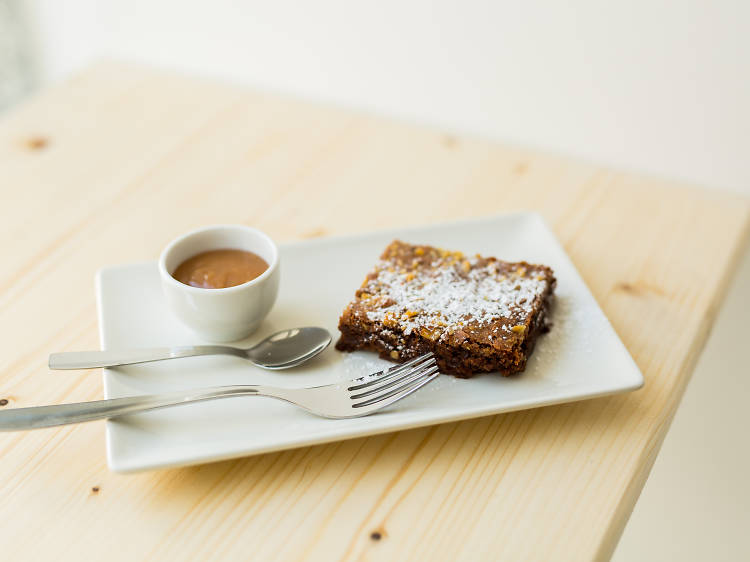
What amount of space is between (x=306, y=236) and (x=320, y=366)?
16.6 inches

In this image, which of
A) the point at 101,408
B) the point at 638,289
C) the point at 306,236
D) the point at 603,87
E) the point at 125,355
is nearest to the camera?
the point at 101,408

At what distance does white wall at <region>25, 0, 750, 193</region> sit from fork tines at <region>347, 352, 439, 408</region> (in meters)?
0.95

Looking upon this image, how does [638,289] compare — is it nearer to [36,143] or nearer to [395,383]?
[395,383]

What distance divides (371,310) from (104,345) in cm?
41

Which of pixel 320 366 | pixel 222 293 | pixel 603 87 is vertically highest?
pixel 603 87

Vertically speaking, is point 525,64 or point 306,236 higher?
point 525,64

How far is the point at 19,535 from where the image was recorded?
2.87ft

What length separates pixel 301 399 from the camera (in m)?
0.98

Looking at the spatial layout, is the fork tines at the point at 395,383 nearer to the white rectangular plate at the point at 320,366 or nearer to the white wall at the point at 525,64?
the white rectangular plate at the point at 320,366

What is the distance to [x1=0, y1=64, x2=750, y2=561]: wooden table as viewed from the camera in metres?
0.89

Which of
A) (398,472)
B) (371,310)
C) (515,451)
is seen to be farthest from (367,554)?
(371,310)

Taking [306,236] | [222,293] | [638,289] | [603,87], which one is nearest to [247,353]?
[222,293]

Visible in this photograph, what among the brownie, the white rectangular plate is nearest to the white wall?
the white rectangular plate

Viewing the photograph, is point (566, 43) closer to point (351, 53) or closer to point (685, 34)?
point (685, 34)
